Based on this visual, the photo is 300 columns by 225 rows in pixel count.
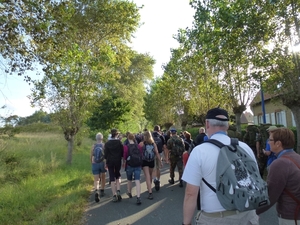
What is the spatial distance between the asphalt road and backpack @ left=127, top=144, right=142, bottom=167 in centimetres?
101

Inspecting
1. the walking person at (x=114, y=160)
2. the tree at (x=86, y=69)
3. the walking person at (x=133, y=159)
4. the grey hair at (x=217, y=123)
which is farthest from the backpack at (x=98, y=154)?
the grey hair at (x=217, y=123)

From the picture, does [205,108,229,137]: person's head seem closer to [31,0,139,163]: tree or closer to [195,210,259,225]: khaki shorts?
[195,210,259,225]: khaki shorts

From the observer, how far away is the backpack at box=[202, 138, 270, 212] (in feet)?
→ 8.20

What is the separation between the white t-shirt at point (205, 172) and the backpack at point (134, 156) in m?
5.88

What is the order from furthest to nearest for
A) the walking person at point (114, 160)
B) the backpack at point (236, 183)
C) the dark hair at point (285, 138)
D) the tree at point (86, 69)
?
the tree at point (86, 69) < the walking person at point (114, 160) < the dark hair at point (285, 138) < the backpack at point (236, 183)

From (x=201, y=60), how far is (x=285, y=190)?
66.2 ft

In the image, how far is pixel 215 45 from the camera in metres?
10.9

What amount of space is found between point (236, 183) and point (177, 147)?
26.2ft

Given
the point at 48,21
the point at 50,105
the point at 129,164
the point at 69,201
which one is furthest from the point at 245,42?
the point at 50,105

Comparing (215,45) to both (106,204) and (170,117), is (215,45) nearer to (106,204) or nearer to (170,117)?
(106,204)

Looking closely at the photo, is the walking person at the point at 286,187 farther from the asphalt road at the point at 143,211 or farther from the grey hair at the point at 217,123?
the asphalt road at the point at 143,211

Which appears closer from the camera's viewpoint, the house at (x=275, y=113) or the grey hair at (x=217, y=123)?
the grey hair at (x=217, y=123)

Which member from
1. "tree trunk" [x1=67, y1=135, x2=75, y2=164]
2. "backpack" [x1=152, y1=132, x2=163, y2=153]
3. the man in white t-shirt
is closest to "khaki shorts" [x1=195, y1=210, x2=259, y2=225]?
the man in white t-shirt

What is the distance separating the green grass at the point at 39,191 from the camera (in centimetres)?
685
